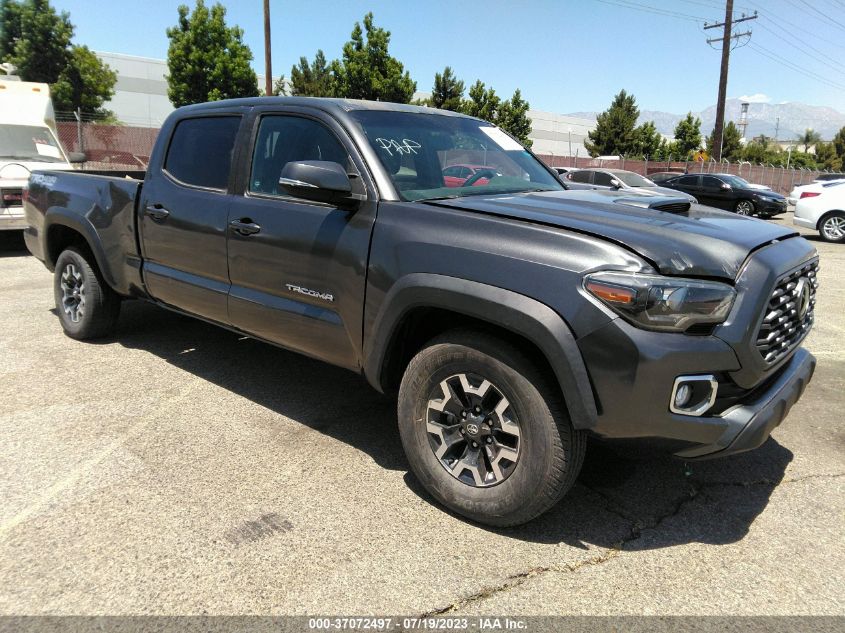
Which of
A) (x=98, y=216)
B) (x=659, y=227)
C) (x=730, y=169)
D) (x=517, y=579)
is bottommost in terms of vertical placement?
(x=517, y=579)

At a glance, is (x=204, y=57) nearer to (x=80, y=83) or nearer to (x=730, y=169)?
(x=80, y=83)

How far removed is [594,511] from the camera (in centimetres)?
310

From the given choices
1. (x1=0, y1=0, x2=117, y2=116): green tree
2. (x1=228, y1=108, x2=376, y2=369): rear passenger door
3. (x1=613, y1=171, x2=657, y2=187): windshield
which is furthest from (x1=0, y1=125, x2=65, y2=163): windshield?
(x1=0, y1=0, x2=117, y2=116): green tree

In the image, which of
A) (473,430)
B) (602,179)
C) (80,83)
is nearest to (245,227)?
(473,430)

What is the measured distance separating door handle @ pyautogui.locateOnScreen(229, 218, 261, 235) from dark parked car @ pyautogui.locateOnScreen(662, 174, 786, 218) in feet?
62.3

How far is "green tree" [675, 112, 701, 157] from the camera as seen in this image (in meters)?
48.8

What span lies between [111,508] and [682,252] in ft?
8.90

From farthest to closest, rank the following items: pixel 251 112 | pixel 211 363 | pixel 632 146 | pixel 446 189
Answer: pixel 632 146 < pixel 211 363 < pixel 251 112 < pixel 446 189

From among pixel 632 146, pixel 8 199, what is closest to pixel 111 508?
pixel 8 199

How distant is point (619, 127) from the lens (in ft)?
153

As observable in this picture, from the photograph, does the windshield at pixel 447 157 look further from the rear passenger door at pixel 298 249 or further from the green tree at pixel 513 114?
the green tree at pixel 513 114

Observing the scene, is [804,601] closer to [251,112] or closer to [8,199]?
[251,112]

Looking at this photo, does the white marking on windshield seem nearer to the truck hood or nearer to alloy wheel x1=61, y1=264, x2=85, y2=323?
the truck hood

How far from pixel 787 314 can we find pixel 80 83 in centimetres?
4325
